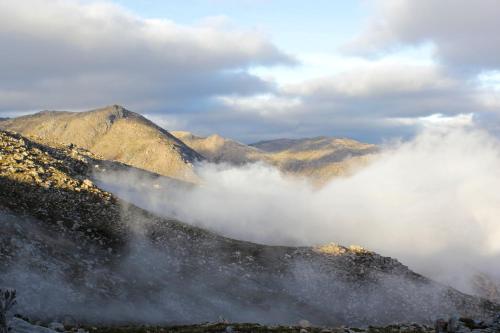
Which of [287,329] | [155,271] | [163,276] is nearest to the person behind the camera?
[287,329]

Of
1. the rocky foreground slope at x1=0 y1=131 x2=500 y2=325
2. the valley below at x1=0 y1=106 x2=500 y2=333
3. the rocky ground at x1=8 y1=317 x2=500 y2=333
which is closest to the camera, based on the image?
the rocky ground at x1=8 y1=317 x2=500 y2=333

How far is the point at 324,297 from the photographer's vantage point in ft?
206

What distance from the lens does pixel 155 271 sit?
56.3 m

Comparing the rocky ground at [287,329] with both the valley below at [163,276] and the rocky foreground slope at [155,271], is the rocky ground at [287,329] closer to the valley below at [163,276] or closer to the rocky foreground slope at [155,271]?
the valley below at [163,276]

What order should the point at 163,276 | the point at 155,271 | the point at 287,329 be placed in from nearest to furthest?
the point at 287,329, the point at 163,276, the point at 155,271

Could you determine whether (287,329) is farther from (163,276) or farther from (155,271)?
(155,271)

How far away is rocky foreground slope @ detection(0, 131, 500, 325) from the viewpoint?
46188 mm

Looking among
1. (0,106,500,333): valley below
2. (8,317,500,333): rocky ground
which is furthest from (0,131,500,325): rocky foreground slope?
(8,317,500,333): rocky ground

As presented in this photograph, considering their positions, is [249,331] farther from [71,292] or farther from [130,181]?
[130,181]

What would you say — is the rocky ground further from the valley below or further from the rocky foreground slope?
the rocky foreground slope

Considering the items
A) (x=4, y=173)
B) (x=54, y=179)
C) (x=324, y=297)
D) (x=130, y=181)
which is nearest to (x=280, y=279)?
(x=324, y=297)

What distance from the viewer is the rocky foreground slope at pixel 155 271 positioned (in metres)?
46.2

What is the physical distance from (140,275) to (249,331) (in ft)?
65.2

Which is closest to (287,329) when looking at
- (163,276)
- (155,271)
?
(163,276)
